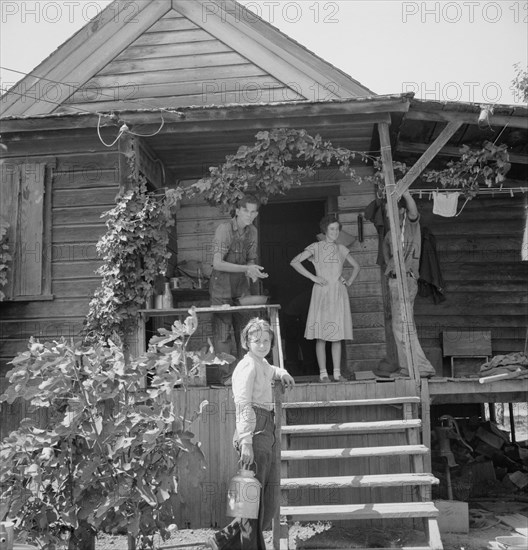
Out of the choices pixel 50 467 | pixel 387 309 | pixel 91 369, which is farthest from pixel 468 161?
pixel 50 467

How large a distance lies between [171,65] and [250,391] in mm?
5354

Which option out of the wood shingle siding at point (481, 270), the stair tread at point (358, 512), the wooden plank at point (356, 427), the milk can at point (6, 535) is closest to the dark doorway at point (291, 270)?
the wood shingle siding at point (481, 270)

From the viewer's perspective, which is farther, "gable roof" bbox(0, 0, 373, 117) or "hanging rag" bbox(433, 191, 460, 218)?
"gable roof" bbox(0, 0, 373, 117)

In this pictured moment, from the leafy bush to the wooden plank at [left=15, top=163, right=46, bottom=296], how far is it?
332 centimetres

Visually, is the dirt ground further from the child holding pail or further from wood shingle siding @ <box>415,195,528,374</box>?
wood shingle siding @ <box>415,195,528,374</box>

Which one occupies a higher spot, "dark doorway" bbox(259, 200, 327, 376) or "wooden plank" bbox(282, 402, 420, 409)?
"dark doorway" bbox(259, 200, 327, 376)

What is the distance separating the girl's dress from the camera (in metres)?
8.34

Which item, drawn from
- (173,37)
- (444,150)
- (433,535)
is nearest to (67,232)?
(173,37)

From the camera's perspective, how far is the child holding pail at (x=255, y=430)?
5578 millimetres

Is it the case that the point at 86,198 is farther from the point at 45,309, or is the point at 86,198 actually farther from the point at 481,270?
the point at 481,270

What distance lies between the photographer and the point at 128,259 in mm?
7996

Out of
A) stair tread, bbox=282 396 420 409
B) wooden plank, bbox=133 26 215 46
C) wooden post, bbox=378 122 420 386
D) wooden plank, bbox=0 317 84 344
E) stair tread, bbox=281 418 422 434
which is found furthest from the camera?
wooden plank, bbox=133 26 215 46

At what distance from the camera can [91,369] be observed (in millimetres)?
5785

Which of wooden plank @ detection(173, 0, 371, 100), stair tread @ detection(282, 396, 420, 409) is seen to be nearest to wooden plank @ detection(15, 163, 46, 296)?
wooden plank @ detection(173, 0, 371, 100)
